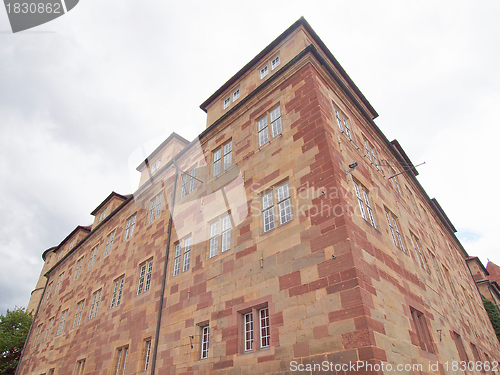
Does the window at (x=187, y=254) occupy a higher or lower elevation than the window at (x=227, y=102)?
lower

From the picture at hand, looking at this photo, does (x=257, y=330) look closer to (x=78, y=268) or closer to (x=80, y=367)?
(x=80, y=367)

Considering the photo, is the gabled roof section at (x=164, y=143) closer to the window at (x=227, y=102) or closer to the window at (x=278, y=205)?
the window at (x=227, y=102)

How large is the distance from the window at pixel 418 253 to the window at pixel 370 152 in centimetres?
387

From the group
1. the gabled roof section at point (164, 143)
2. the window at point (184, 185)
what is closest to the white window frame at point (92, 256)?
the gabled roof section at point (164, 143)

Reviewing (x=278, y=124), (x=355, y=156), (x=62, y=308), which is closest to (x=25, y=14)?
(x=278, y=124)

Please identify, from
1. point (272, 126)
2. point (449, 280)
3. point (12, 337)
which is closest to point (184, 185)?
point (272, 126)

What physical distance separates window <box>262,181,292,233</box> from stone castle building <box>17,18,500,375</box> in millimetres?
51

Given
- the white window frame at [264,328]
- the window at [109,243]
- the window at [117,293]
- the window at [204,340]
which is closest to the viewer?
the white window frame at [264,328]

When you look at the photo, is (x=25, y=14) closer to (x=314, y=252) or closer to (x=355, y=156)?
(x=314, y=252)

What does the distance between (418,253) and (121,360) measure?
14777 mm

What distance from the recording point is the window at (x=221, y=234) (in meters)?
12.9

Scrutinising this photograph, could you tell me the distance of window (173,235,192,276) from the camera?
14573mm

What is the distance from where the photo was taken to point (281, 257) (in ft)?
34.4

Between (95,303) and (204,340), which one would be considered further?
(95,303)
